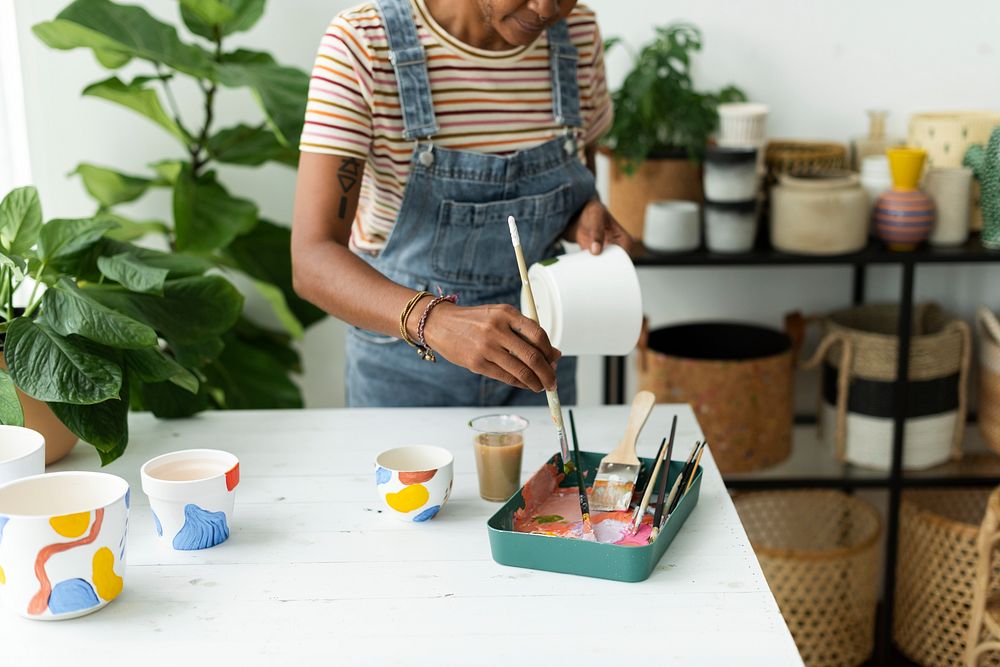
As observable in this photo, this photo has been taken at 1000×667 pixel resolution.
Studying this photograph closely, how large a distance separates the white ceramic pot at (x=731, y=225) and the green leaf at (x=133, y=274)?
1295mm

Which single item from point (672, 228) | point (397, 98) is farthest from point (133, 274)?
point (672, 228)

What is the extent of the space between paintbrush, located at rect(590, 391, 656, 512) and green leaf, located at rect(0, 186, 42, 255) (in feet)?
2.85

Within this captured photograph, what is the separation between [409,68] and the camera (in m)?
1.63

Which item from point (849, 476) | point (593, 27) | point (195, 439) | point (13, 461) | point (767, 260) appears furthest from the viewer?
point (849, 476)

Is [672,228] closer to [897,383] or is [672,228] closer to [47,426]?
[897,383]

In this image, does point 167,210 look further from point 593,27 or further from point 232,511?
point 232,511

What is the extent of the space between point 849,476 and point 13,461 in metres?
1.92

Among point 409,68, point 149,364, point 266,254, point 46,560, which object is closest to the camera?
point 46,560

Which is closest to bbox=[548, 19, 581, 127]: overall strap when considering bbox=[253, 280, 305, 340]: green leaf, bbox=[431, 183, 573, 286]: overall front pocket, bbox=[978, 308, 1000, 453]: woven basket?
bbox=[431, 183, 573, 286]: overall front pocket

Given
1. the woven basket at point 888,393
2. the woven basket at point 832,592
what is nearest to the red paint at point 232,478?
the woven basket at point 832,592

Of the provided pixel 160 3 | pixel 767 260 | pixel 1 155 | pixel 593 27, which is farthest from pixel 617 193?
pixel 1 155

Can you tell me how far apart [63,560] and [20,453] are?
1.04 ft

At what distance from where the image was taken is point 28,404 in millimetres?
1490

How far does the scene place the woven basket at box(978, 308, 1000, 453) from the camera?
2496mm
